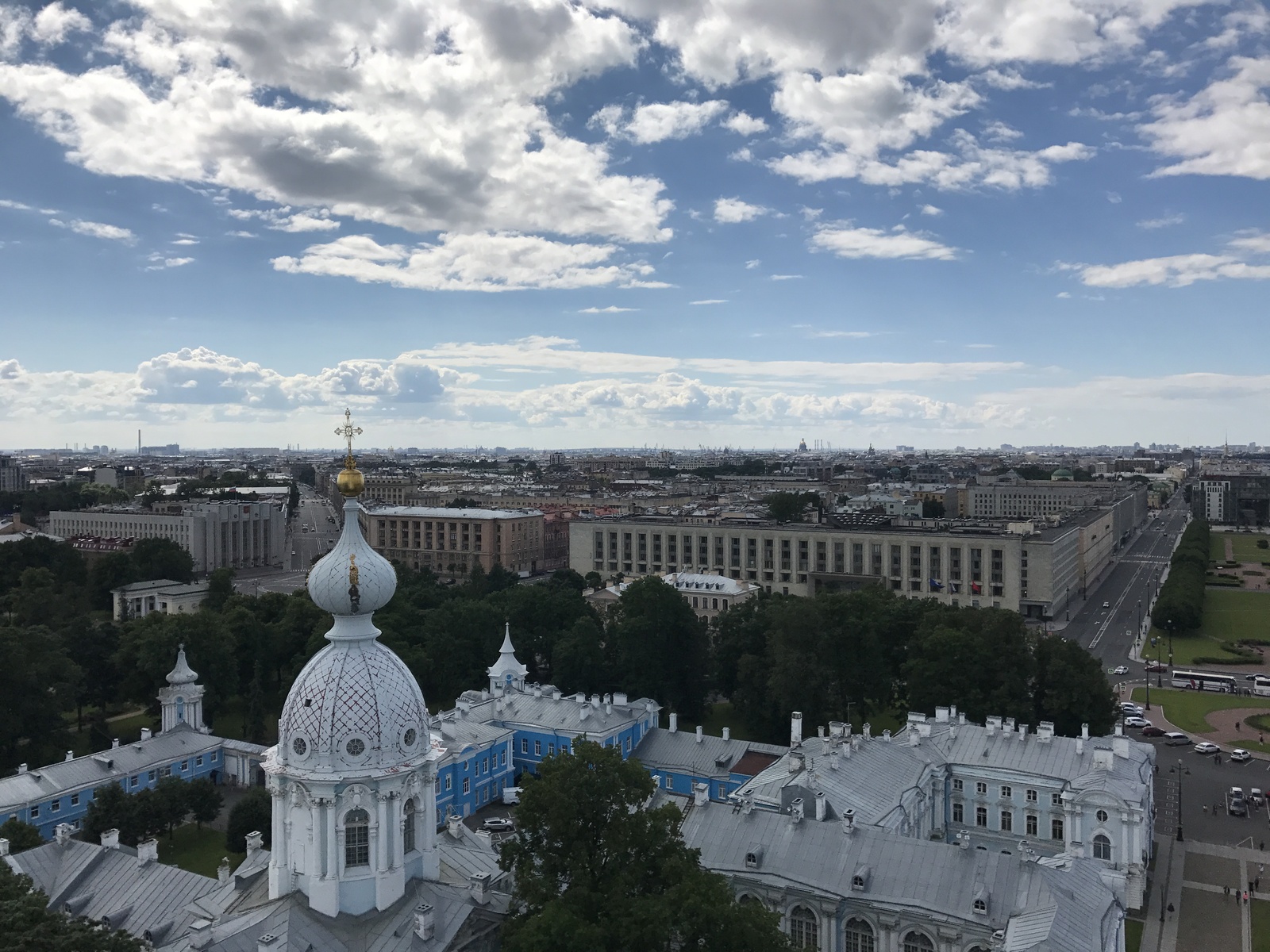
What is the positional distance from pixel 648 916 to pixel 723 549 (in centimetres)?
10023

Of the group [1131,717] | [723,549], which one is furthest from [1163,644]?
[723,549]

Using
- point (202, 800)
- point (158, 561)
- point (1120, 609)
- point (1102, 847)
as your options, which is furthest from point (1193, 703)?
point (158, 561)

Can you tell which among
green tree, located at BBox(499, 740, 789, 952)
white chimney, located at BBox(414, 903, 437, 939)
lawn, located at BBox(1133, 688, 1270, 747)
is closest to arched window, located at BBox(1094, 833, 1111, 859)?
green tree, located at BBox(499, 740, 789, 952)

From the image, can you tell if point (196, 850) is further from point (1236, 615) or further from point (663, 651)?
point (1236, 615)

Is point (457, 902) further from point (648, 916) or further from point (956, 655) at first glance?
point (956, 655)

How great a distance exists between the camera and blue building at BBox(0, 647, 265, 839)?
43.7 m

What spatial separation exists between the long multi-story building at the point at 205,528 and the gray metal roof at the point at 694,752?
9577cm

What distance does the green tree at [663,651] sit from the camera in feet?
217

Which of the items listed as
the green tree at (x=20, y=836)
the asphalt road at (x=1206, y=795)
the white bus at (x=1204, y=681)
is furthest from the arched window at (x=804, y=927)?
the white bus at (x=1204, y=681)

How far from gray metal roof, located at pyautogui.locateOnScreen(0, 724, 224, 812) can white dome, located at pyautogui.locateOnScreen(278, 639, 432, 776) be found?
30386 mm

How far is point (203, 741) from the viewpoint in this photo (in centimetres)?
5288

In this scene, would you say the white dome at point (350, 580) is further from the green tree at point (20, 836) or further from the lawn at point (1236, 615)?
the lawn at point (1236, 615)

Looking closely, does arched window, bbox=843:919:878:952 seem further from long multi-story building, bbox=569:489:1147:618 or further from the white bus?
long multi-story building, bbox=569:489:1147:618

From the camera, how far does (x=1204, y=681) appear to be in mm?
76750
